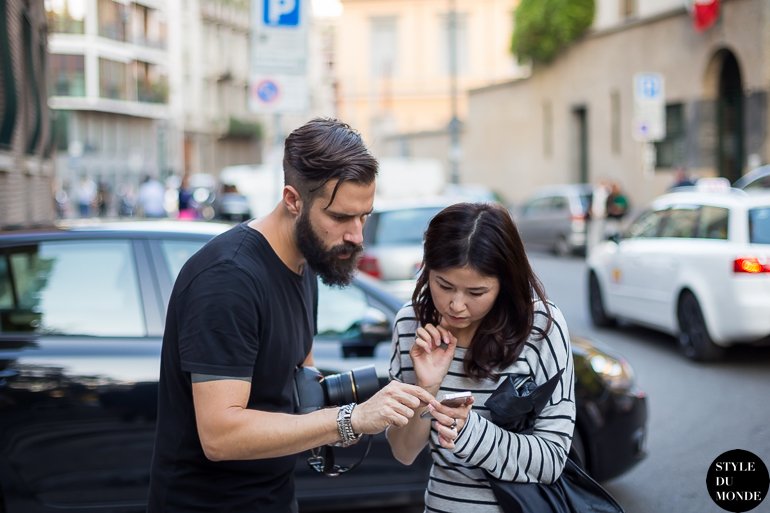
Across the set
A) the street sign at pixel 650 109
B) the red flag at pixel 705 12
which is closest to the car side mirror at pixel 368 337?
the street sign at pixel 650 109

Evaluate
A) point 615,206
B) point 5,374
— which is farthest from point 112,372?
point 615,206

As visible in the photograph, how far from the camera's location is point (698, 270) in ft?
34.2

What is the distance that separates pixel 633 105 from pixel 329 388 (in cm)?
3150

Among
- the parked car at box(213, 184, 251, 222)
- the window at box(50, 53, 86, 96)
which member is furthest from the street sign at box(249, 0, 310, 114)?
the window at box(50, 53, 86, 96)

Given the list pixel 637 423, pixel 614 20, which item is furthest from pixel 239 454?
pixel 614 20

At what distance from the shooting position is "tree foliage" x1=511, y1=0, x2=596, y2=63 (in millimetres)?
36875

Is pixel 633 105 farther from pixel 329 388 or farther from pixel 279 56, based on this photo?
pixel 329 388

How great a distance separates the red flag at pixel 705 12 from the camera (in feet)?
89.5

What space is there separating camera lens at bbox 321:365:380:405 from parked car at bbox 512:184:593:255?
23284 mm

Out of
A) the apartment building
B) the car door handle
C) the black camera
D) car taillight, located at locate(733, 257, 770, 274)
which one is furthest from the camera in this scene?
the apartment building

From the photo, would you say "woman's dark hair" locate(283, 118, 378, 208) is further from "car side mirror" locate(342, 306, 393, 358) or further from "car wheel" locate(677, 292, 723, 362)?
"car wheel" locate(677, 292, 723, 362)

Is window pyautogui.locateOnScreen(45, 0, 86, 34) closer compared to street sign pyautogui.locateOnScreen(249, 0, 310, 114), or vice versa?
street sign pyautogui.locateOnScreen(249, 0, 310, 114)

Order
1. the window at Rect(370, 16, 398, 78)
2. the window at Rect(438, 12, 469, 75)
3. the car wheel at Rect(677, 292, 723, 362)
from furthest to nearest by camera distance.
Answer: the window at Rect(370, 16, 398, 78) → the window at Rect(438, 12, 469, 75) → the car wheel at Rect(677, 292, 723, 362)

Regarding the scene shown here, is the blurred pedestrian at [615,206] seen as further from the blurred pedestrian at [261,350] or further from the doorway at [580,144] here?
the blurred pedestrian at [261,350]
